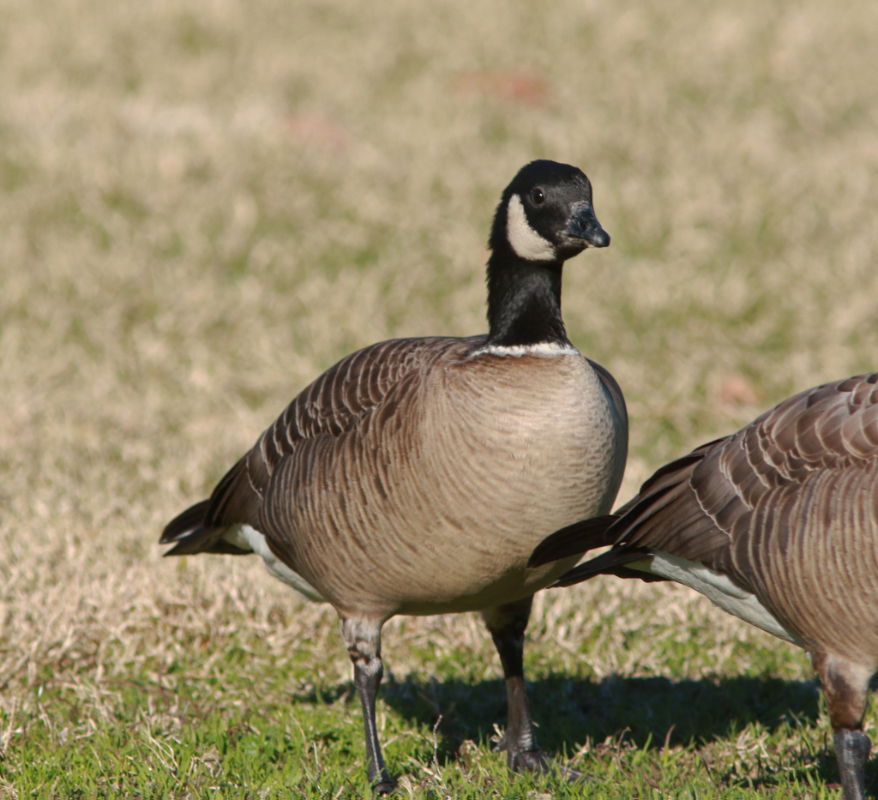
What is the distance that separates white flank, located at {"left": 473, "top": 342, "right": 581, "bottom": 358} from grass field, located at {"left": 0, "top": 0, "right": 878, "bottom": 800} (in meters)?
1.47

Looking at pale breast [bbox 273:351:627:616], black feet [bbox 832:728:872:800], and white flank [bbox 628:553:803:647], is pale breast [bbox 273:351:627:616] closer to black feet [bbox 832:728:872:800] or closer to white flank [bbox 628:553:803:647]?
white flank [bbox 628:553:803:647]

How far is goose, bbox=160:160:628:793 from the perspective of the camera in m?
3.72

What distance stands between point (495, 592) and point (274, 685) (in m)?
1.36

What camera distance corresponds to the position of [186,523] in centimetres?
502

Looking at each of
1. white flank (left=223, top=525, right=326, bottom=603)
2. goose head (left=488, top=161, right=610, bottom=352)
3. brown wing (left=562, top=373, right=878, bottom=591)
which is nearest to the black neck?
goose head (left=488, top=161, right=610, bottom=352)

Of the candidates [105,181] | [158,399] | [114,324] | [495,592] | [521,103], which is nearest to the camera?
[495,592]

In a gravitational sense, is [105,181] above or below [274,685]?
above

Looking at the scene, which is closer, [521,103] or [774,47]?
[521,103]

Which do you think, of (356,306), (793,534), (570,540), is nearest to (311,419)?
(570,540)

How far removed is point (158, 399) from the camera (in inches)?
303

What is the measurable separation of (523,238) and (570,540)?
1088mm

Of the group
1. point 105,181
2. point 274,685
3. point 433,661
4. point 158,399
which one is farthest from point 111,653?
point 105,181

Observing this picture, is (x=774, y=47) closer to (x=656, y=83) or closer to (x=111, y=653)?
(x=656, y=83)

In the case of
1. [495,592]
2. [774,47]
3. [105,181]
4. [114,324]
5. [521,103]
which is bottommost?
[495,592]
